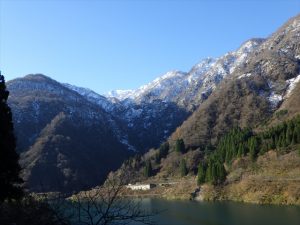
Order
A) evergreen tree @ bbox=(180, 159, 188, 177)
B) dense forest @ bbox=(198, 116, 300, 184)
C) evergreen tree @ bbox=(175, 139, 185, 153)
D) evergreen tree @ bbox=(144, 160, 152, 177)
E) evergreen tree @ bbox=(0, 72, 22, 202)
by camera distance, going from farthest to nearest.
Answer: evergreen tree @ bbox=(175, 139, 185, 153), evergreen tree @ bbox=(144, 160, 152, 177), evergreen tree @ bbox=(180, 159, 188, 177), dense forest @ bbox=(198, 116, 300, 184), evergreen tree @ bbox=(0, 72, 22, 202)

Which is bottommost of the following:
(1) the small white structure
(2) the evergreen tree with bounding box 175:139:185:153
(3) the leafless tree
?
(1) the small white structure

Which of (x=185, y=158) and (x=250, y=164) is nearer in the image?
(x=250, y=164)

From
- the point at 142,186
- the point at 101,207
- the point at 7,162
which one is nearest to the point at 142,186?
the point at 142,186

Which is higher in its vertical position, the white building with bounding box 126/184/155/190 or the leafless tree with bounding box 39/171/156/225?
the leafless tree with bounding box 39/171/156/225

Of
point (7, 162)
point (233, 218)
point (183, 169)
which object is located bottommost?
point (233, 218)

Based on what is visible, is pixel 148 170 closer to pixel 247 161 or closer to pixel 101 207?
pixel 247 161

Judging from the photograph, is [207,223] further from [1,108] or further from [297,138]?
[297,138]

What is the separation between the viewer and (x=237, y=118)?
643ft

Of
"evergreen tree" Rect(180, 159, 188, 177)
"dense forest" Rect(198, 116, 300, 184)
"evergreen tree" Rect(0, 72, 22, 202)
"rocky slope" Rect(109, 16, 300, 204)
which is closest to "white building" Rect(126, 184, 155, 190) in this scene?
"rocky slope" Rect(109, 16, 300, 204)

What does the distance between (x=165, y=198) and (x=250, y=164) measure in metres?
26.0

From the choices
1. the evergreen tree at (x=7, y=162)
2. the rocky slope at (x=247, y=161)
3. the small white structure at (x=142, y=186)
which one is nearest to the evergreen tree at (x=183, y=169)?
the rocky slope at (x=247, y=161)

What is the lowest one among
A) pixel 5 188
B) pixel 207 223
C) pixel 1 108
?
pixel 207 223

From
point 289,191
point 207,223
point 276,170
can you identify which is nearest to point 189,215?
point 207,223

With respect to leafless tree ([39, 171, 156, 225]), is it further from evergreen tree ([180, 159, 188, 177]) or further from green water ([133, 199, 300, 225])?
evergreen tree ([180, 159, 188, 177])
